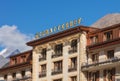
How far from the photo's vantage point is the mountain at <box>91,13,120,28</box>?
76637mm

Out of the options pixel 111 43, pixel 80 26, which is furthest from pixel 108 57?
pixel 80 26

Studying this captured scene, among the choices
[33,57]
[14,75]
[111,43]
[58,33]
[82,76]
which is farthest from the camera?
[14,75]

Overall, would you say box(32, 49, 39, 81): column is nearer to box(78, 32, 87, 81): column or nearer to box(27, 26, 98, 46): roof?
box(27, 26, 98, 46): roof

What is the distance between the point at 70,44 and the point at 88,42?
4052mm

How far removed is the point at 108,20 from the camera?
7875cm

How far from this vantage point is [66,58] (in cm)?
7688

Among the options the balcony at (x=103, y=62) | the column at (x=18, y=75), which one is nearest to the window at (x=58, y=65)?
the balcony at (x=103, y=62)

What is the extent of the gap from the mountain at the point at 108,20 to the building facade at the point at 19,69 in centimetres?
1706

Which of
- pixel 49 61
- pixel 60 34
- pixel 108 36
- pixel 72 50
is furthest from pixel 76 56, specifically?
pixel 49 61

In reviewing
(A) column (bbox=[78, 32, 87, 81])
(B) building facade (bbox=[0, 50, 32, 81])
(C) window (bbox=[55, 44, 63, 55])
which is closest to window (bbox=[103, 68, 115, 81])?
(A) column (bbox=[78, 32, 87, 81])

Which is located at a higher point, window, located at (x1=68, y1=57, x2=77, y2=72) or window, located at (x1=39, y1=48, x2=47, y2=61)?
window, located at (x1=39, y1=48, x2=47, y2=61)

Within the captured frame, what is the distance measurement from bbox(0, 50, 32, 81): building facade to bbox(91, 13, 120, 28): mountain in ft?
56.0

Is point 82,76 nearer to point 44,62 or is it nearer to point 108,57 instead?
point 108,57

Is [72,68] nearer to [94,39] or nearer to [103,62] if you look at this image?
[94,39]
